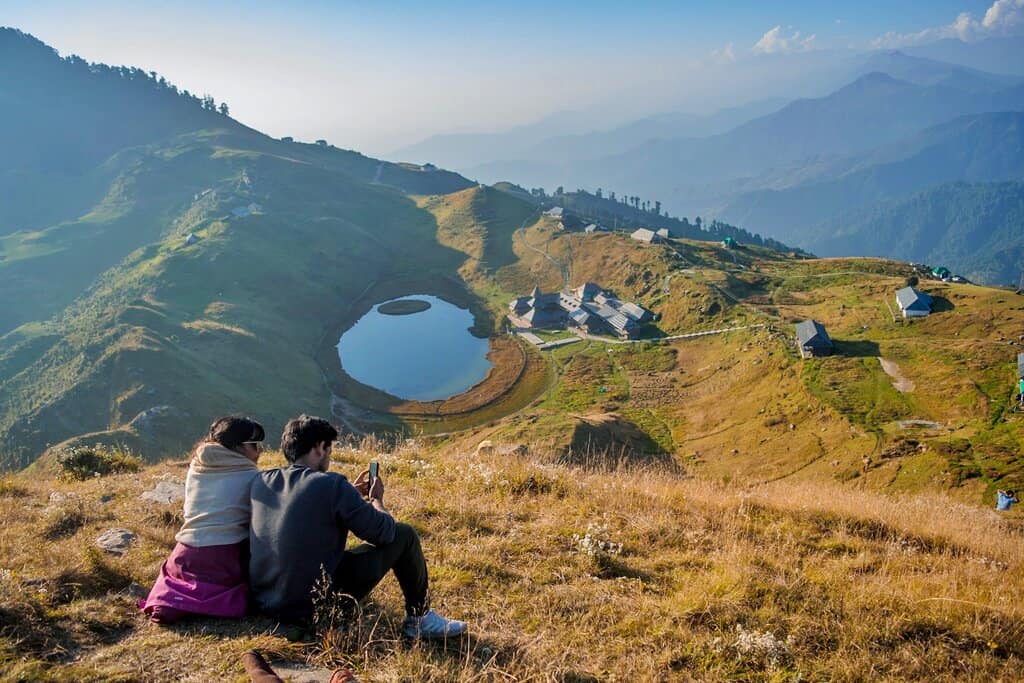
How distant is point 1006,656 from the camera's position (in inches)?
181

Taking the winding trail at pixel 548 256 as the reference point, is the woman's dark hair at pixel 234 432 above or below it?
below

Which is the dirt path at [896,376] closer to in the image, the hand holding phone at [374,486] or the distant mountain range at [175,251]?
the hand holding phone at [374,486]

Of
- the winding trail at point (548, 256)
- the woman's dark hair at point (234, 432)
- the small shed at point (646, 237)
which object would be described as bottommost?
the woman's dark hair at point (234, 432)

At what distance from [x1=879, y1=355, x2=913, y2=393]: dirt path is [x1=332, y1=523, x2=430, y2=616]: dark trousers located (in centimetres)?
4020

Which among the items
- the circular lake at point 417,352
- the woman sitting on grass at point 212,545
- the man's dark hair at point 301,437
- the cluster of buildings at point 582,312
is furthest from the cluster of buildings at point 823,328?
the woman sitting on grass at point 212,545

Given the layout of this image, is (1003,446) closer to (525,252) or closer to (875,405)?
(875,405)

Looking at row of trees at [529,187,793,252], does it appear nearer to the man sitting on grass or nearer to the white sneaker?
the man sitting on grass

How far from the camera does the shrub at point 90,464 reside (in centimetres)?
1177

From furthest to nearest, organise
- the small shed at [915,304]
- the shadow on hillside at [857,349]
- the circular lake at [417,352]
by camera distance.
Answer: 1. the circular lake at [417,352]
2. the small shed at [915,304]
3. the shadow on hillside at [857,349]

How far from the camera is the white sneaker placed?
4.47 meters

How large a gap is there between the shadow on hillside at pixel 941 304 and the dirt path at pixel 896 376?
9034 mm

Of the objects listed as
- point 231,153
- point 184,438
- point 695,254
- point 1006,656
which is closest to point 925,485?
point 1006,656

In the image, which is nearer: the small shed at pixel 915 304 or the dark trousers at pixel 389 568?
the dark trousers at pixel 389 568

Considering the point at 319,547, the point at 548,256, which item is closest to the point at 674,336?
the point at 548,256
